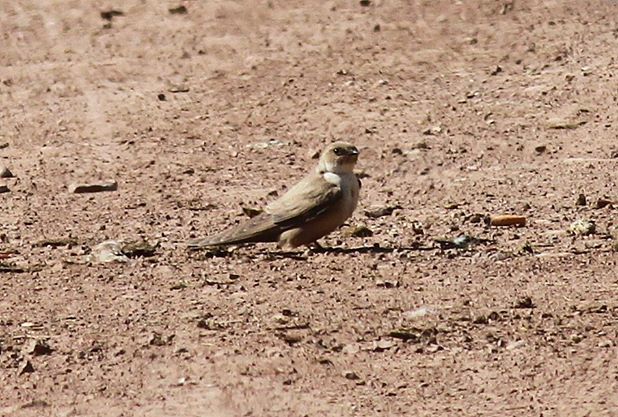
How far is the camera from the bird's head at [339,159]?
1070 cm

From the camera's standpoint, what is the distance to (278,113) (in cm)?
1443

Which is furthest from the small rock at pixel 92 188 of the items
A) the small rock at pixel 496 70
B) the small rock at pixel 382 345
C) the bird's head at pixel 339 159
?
the small rock at pixel 382 345

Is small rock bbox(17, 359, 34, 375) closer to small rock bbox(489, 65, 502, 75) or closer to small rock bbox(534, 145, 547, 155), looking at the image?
small rock bbox(534, 145, 547, 155)

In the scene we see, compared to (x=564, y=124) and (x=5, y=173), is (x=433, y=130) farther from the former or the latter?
(x=5, y=173)

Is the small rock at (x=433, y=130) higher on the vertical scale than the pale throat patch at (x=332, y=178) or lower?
lower

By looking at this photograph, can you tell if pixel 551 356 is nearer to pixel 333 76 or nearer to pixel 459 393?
pixel 459 393

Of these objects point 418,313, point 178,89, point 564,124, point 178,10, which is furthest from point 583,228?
point 178,10

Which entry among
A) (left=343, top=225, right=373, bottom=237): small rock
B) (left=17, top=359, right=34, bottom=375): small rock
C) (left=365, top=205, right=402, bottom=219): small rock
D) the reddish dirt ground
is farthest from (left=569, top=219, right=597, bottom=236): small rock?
(left=17, top=359, right=34, bottom=375): small rock

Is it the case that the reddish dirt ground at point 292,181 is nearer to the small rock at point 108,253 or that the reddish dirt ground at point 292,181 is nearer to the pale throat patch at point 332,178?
the small rock at point 108,253

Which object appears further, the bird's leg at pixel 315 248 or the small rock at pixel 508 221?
the small rock at pixel 508 221

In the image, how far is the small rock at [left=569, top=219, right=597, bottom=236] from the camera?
10664 millimetres

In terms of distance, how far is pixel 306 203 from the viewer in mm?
10578

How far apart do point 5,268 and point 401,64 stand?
19.7 ft

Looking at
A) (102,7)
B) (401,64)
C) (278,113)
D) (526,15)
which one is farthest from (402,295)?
(102,7)
